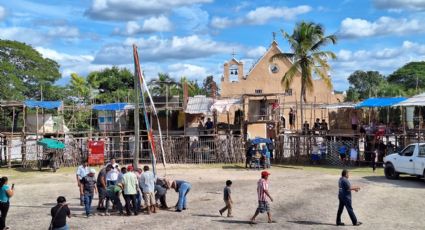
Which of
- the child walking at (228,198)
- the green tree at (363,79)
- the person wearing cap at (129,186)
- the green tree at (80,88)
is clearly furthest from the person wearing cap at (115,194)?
the green tree at (363,79)

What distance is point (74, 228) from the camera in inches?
621

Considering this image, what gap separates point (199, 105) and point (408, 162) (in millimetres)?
16369

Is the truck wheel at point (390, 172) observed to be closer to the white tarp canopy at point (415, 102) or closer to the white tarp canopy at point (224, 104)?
the white tarp canopy at point (415, 102)

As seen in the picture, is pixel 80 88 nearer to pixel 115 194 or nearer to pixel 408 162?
pixel 408 162

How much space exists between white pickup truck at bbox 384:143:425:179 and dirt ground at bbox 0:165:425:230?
524 mm

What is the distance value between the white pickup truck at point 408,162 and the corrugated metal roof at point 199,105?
1383 centimetres

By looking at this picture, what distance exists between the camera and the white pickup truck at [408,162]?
23.7 metres

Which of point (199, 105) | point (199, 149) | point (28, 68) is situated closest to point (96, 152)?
point (199, 149)

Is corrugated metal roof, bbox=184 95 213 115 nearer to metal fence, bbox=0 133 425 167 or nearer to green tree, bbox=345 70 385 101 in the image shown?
metal fence, bbox=0 133 425 167

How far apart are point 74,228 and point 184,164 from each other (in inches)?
782

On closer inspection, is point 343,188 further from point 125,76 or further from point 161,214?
point 125,76

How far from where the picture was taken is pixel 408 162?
2434 cm

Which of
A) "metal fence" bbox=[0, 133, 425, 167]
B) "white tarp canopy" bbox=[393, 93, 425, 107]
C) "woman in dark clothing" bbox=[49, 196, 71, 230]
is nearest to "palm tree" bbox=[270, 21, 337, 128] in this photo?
"metal fence" bbox=[0, 133, 425, 167]

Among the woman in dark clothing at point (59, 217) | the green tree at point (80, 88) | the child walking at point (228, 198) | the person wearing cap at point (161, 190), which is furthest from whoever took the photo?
the green tree at point (80, 88)
